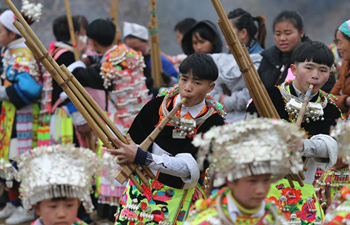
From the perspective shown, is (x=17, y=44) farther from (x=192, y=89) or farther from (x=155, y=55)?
(x=192, y=89)

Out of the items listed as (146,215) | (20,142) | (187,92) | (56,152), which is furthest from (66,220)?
(20,142)

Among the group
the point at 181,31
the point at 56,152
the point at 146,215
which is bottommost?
the point at 146,215

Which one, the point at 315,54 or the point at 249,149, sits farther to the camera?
the point at 315,54

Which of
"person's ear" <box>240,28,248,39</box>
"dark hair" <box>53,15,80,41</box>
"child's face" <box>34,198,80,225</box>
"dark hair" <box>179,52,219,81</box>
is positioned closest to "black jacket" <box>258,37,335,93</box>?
"person's ear" <box>240,28,248,39</box>

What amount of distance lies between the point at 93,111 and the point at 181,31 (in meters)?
4.78

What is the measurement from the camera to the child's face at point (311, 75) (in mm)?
4145

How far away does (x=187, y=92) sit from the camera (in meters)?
4.02

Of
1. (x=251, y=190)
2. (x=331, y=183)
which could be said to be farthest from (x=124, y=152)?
(x=331, y=183)

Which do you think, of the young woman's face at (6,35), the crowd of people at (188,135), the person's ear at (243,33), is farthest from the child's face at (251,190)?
the young woman's face at (6,35)

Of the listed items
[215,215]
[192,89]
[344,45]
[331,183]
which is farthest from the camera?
[344,45]

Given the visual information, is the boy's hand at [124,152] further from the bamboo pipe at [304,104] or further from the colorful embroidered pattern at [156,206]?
the bamboo pipe at [304,104]

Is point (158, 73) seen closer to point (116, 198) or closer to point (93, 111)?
point (116, 198)

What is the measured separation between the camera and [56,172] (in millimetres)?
3033

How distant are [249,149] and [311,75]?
1.41 metres
